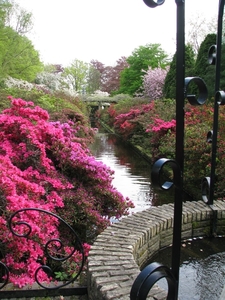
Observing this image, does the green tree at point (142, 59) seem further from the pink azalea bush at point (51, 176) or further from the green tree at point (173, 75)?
the pink azalea bush at point (51, 176)

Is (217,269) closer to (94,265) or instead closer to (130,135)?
(94,265)

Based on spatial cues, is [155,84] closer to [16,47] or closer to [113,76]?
[16,47]

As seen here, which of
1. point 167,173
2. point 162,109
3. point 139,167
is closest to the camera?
point 167,173

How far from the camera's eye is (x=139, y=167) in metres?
10.5

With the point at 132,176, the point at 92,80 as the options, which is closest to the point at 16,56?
the point at 132,176

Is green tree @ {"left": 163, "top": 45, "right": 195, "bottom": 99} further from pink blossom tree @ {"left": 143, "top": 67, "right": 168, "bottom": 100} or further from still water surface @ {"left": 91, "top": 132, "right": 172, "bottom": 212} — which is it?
still water surface @ {"left": 91, "top": 132, "right": 172, "bottom": 212}

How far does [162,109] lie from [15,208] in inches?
429

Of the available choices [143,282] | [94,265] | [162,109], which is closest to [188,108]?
[162,109]

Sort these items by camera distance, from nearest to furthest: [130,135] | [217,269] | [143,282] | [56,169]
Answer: [143,282], [217,269], [56,169], [130,135]

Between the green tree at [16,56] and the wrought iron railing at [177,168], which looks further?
the green tree at [16,56]

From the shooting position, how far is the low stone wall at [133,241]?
88.1 inches

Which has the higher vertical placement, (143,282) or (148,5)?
(148,5)

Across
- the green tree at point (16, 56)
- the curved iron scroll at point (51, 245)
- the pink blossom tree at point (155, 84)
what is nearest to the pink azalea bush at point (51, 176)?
the curved iron scroll at point (51, 245)

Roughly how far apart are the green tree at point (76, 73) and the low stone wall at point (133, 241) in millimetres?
52918
